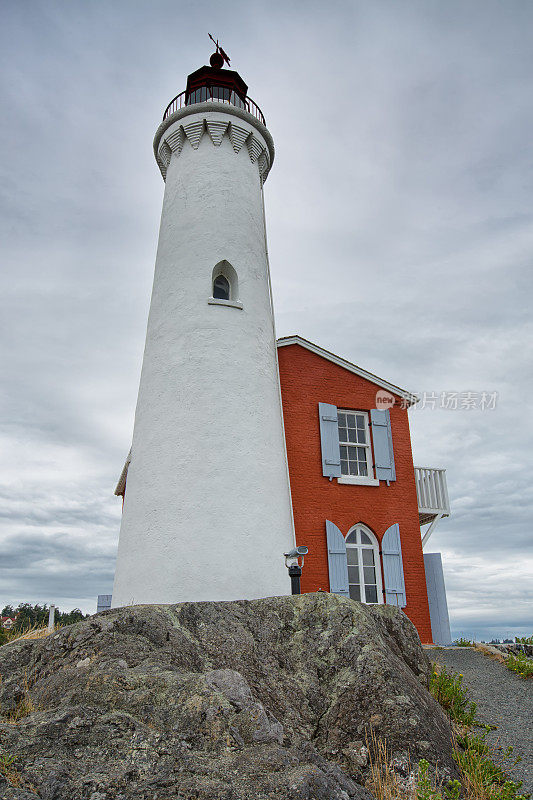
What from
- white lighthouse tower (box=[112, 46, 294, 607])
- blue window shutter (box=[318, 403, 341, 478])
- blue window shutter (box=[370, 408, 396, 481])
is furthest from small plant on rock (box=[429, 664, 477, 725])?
blue window shutter (box=[370, 408, 396, 481])

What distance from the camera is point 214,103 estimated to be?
45.9 feet

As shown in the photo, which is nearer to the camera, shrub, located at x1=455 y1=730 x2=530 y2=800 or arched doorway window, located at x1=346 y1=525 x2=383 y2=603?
shrub, located at x1=455 y1=730 x2=530 y2=800

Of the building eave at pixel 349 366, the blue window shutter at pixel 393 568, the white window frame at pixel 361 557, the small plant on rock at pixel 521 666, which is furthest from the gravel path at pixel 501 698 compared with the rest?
the building eave at pixel 349 366

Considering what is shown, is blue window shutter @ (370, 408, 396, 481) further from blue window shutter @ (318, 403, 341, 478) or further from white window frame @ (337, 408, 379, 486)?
blue window shutter @ (318, 403, 341, 478)

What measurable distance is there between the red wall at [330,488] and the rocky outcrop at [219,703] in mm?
5456

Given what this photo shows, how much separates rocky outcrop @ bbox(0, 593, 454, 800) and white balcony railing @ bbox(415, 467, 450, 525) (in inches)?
302

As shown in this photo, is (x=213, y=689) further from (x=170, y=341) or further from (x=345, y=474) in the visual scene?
(x=345, y=474)

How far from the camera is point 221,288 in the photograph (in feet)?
43.2

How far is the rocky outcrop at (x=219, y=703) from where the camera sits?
4.19 metres

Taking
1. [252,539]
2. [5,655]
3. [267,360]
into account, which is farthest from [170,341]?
[5,655]

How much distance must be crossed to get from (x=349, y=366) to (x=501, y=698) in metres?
8.59

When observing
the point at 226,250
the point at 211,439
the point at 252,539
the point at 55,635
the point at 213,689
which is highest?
the point at 226,250

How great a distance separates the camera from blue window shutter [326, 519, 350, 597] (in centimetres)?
1329

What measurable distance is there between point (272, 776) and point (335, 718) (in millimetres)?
1979
